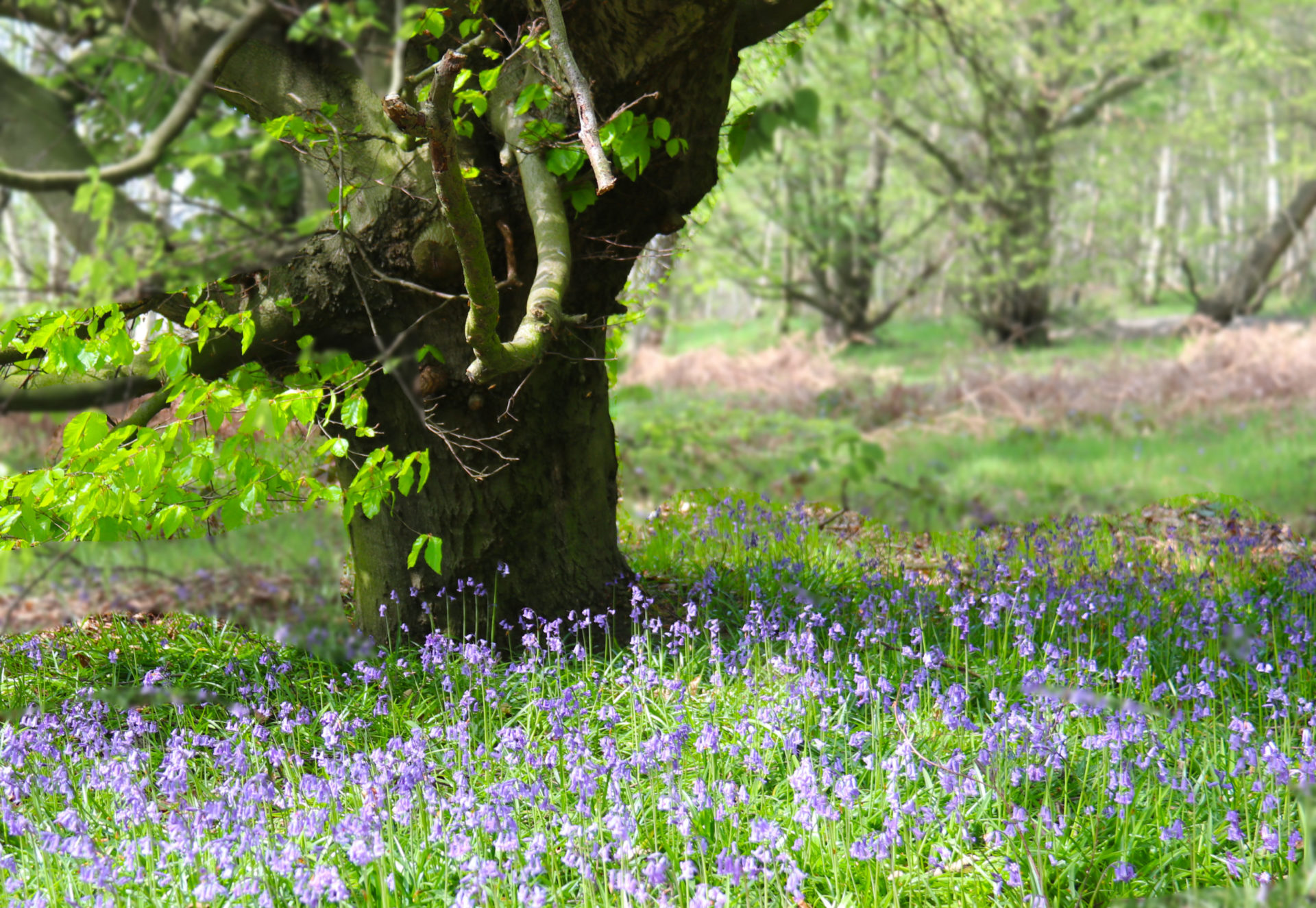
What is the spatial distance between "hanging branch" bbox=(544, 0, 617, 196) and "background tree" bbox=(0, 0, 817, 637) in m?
0.02

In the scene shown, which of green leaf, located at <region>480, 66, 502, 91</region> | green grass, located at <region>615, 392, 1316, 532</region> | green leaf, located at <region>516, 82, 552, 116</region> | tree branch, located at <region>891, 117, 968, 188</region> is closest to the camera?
green leaf, located at <region>480, 66, 502, 91</region>

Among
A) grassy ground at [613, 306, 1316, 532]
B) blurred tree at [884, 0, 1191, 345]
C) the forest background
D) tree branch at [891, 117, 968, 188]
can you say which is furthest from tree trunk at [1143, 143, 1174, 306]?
the forest background

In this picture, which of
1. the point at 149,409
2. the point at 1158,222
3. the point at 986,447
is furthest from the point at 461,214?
the point at 1158,222

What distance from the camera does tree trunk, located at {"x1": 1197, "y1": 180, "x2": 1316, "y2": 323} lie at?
49.8 feet

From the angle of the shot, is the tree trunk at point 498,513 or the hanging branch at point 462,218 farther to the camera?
the tree trunk at point 498,513

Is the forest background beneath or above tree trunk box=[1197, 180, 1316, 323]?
beneath

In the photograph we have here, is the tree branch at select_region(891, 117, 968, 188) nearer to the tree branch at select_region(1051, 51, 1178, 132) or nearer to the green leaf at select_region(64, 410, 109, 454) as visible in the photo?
the tree branch at select_region(1051, 51, 1178, 132)

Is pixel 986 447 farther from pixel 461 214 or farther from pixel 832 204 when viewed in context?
pixel 461 214

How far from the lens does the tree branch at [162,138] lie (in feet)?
7.26

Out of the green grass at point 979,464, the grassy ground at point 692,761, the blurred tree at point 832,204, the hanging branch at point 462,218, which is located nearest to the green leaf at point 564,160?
the hanging branch at point 462,218

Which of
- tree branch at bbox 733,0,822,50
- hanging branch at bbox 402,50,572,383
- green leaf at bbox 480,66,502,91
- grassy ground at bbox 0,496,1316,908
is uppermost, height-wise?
tree branch at bbox 733,0,822,50

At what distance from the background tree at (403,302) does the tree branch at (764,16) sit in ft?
0.04

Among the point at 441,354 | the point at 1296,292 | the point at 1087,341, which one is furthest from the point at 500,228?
the point at 1296,292

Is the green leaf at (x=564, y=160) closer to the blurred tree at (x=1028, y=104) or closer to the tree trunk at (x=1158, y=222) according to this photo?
the blurred tree at (x=1028, y=104)
